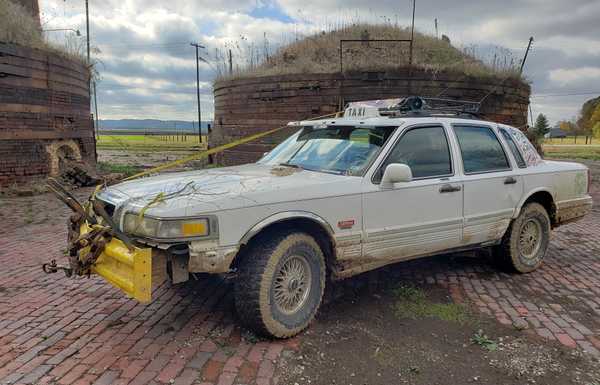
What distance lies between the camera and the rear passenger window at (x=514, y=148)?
5375 millimetres

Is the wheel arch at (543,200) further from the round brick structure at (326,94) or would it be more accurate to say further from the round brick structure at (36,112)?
the round brick structure at (36,112)

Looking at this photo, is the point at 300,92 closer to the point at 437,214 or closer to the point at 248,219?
the point at 437,214

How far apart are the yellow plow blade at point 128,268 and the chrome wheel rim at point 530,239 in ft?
13.7

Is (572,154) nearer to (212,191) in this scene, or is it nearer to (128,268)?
(212,191)

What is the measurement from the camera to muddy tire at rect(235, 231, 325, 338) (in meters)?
3.53

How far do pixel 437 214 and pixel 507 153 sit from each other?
1.39 metres

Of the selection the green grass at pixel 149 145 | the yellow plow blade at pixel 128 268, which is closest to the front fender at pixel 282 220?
the yellow plow blade at pixel 128 268

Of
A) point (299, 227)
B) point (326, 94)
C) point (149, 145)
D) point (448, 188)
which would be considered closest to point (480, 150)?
point (448, 188)

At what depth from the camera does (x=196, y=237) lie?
332cm

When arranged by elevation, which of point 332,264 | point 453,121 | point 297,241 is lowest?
point 332,264

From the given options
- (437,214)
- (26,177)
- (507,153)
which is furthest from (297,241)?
(26,177)

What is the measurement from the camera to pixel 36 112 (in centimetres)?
1146

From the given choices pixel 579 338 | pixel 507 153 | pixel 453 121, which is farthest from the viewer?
pixel 507 153

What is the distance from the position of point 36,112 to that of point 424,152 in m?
10.3
